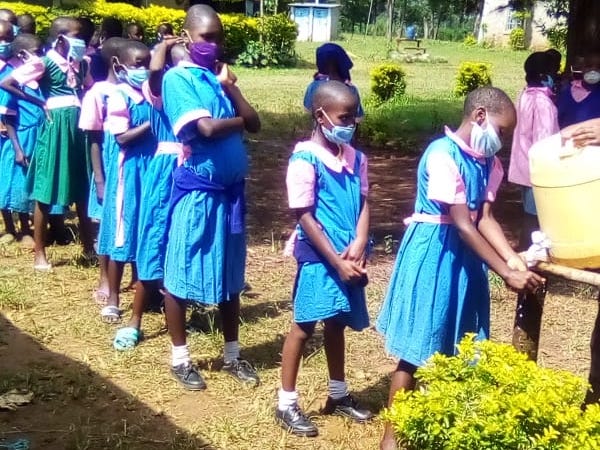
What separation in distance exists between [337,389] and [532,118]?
2633 millimetres

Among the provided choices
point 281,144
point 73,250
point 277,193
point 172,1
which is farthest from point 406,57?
point 73,250

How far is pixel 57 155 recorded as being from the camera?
6215mm

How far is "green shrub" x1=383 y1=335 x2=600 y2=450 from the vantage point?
7.16 ft

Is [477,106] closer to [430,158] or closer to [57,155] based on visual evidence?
[430,158]

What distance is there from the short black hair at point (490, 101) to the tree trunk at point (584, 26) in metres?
3.81

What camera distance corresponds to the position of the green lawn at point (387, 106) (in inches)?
503

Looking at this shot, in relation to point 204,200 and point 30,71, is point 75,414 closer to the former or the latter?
point 204,200

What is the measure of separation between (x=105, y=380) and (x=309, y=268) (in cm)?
141

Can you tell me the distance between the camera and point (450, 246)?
3387 mm

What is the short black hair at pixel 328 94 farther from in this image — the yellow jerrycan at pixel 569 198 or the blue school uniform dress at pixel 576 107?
the blue school uniform dress at pixel 576 107

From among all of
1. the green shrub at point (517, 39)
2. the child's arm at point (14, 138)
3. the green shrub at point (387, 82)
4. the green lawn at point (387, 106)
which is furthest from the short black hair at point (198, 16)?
the green shrub at point (517, 39)

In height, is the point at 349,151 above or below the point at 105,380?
above

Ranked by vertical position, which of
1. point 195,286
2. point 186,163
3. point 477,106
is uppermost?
point 477,106

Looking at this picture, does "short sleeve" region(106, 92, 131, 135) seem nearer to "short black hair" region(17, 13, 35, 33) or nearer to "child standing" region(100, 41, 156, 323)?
"child standing" region(100, 41, 156, 323)
